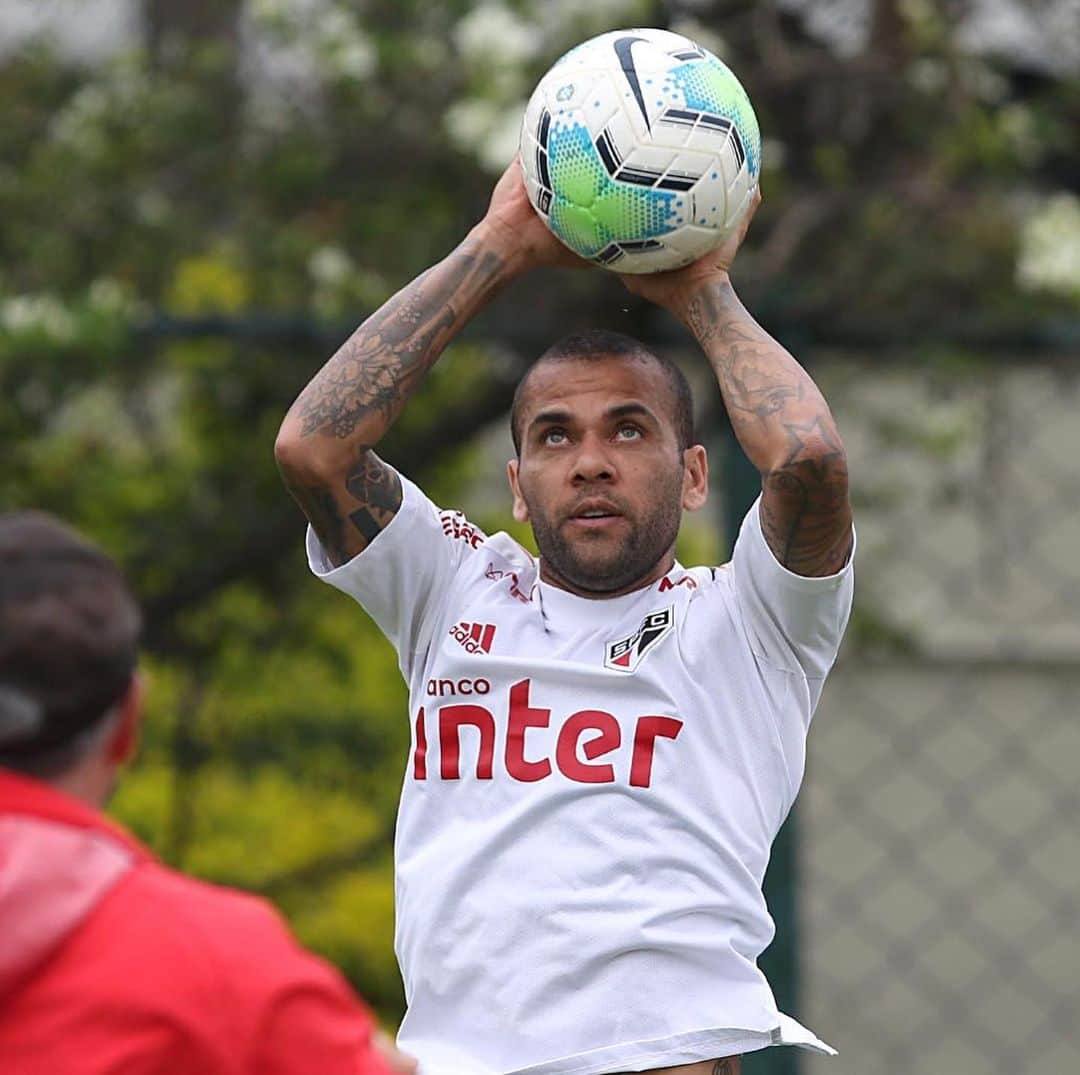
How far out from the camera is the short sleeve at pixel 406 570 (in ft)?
10.5

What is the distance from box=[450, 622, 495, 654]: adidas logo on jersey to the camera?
312 cm

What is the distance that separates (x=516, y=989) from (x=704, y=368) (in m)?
2.60

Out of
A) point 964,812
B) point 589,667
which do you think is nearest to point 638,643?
point 589,667

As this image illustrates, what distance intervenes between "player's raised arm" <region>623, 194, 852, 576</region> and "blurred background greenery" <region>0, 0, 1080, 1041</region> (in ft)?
6.21

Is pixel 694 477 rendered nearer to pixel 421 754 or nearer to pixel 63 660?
pixel 421 754

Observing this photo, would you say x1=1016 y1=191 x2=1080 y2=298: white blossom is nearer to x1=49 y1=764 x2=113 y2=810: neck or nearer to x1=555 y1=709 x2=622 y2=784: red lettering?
x1=555 y1=709 x2=622 y2=784: red lettering

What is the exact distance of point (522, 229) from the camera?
3.32 m

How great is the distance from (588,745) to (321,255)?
8.78 ft

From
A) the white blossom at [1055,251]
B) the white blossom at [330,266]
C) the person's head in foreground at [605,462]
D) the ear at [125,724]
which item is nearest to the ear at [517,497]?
the person's head in foreground at [605,462]

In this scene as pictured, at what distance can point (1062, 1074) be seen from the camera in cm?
638

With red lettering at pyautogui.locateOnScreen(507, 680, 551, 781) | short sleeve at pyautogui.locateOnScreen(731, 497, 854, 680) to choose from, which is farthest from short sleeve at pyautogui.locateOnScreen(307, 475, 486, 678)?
short sleeve at pyautogui.locateOnScreen(731, 497, 854, 680)

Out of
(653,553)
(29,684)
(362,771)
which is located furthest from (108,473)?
(29,684)

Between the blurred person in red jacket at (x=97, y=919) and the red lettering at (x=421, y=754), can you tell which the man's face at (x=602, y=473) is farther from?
the blurred person in red jacket at (x=97, y=919)

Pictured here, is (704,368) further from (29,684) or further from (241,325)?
(29,684)
